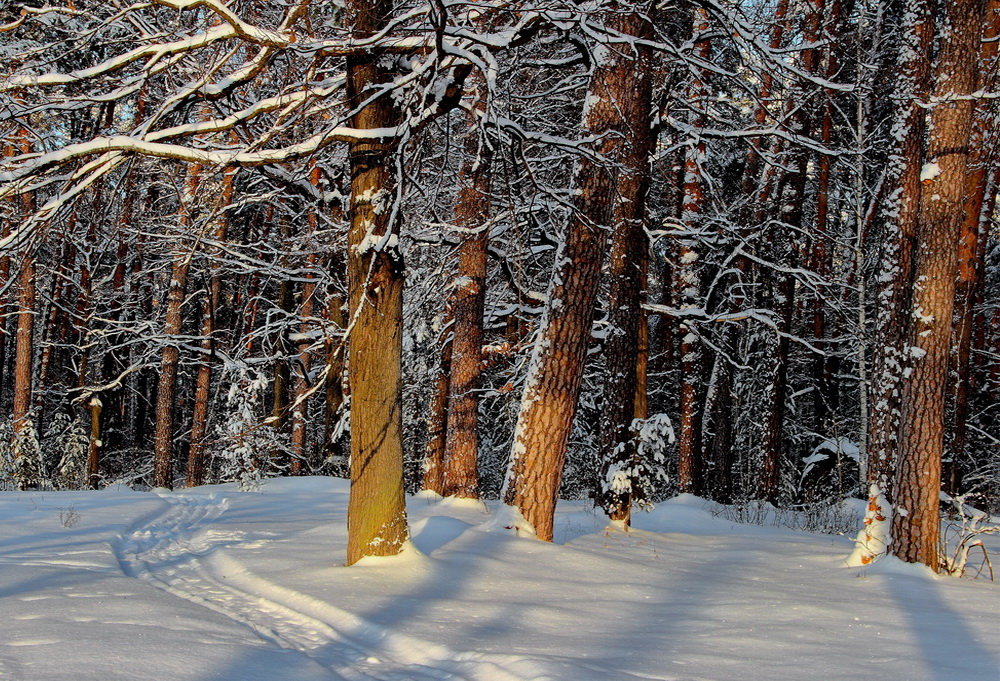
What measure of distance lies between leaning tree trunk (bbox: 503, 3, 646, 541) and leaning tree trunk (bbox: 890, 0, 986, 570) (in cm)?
304

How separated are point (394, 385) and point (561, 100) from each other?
26.4 ft

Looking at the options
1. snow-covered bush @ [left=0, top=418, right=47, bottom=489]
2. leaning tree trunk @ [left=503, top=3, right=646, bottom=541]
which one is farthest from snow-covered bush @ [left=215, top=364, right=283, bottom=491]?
leaning tree trunk @ [left=503, top=3, right=646, bottom=541]

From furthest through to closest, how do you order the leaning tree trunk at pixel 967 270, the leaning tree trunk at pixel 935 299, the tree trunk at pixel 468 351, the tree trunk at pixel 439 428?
the tree trunk at pixel 439 428, the leaning tree trunk at pixel 967 270, the tree trunk at pixel 468 351, the leaning tree trunk at pixel 935 299

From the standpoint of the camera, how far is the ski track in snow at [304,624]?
4164mm

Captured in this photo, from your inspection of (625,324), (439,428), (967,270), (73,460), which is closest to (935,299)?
(625,324)

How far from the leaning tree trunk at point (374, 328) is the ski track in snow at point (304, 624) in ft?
3.28

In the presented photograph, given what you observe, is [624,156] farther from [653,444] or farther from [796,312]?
[796,312]

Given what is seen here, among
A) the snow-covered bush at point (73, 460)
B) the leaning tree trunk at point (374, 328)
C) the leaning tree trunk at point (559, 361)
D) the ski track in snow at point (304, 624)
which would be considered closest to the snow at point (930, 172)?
the leaning tree trunk at point (559, 361)

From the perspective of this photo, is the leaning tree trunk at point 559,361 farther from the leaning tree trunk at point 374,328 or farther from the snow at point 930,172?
the snow at point 930,172

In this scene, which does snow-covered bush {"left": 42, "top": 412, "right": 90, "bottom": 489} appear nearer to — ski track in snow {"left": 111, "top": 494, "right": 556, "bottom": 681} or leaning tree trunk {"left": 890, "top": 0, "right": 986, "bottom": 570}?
Answer: ski track in snow {"left": 111, "top": 494, "right": 556, "bottom": 681}

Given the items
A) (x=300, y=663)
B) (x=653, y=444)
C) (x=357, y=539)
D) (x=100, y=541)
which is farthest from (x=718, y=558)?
(x=100, y=541)

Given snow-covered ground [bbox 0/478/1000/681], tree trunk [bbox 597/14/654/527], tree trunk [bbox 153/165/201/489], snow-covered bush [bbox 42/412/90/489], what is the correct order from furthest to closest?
1. snow-covered bush [bbox 42/412/90/489]
2. tree trunk [bbox 153/165/201/489]
3. tree trunk [bbox 597/14/654/527]
4. snow-covered ground [bbox 0/478/1000/681]

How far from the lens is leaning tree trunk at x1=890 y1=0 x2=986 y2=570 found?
24.7 feet

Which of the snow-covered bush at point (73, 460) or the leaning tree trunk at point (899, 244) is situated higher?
the leaning tree trunk at point (899, 244)
